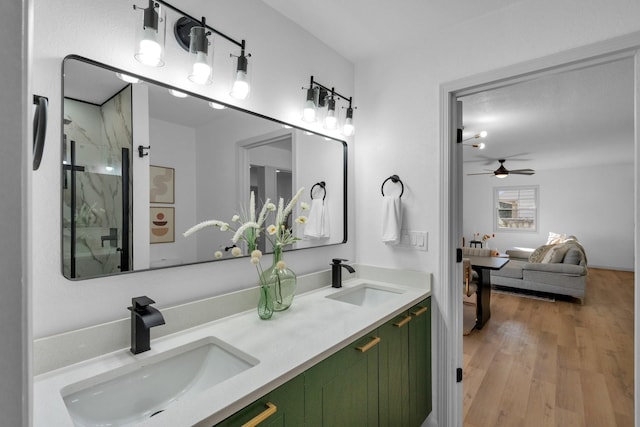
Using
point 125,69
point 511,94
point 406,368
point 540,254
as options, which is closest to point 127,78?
point 125,69

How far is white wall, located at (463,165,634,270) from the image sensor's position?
21.7ft

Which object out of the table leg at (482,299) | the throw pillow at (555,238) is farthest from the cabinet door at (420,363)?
the throw pillow at (555,238)

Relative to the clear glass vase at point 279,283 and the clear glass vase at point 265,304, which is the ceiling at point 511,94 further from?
the clear glass vase at point 265,304

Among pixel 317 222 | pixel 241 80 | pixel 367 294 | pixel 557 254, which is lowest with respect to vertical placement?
pixel 557 254

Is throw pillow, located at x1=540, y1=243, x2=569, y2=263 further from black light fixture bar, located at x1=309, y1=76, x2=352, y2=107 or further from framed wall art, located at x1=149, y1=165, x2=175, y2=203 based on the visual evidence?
framed wall art, located at x1=149, y1=165, x2=175, y2=203

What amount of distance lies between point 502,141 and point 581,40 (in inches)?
143

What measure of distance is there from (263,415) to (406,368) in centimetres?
98

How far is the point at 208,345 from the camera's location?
114cm

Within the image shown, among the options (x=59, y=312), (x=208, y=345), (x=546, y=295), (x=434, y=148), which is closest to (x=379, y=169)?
(x=434, y=148)

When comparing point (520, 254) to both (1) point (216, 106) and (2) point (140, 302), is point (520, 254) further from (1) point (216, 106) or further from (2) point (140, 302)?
(2) point (140, 302)

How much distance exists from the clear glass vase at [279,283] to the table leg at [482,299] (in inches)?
112

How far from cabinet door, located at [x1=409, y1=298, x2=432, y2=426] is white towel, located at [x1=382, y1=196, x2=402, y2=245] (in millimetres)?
411

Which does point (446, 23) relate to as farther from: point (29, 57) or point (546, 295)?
point (546, 295)

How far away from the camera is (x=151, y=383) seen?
3.22 ft
